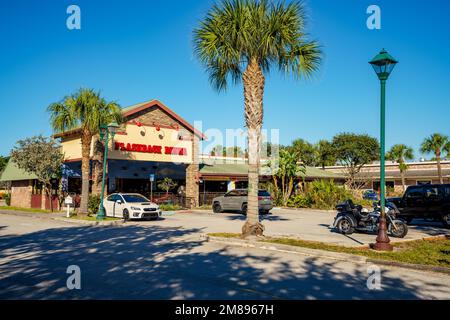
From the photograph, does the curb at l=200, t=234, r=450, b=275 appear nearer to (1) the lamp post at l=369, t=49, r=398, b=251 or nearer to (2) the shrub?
(1) the lamp post at l=369, t=49, r=398, b=251

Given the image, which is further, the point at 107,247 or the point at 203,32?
the point at 203,32

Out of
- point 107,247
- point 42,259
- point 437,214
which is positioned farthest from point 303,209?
point 42,259

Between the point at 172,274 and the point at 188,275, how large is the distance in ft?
1.16

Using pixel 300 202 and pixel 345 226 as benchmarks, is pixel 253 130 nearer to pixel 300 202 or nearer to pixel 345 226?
pixel 345 226

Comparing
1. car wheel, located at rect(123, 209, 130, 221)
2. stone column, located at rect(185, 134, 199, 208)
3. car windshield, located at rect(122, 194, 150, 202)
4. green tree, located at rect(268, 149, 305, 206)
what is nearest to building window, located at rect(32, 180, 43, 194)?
stone column, located at rect(185, 134, 199, 208)

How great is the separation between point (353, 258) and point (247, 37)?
24.8ft

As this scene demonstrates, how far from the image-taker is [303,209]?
100 ft

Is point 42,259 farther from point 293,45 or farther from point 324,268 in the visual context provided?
point 293,45

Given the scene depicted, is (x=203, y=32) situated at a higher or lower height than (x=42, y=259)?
higher

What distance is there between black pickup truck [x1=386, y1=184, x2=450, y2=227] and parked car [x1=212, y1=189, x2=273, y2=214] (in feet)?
26.9

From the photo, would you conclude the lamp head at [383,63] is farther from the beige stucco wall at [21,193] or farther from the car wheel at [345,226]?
the beige stucco wall at [21,193]

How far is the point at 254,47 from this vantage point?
42.5 ft

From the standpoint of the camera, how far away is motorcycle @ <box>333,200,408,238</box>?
1393 centimetres

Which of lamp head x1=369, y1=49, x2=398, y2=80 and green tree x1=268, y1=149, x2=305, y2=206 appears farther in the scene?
green tree x1=268, y1=149, x2=305, y2=206
